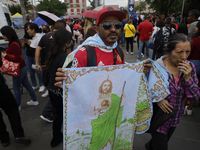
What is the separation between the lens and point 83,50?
54.7 inches

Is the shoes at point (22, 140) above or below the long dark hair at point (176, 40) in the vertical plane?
below

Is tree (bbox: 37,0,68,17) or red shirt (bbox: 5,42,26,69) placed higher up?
tree (bbox: 37,0,68,17)

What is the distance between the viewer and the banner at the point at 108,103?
1.25 meters

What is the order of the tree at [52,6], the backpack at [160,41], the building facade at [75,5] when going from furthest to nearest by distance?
1. the building facade at [75,5]
2. the tree at [52,6]
3. the backpack at [160,41]

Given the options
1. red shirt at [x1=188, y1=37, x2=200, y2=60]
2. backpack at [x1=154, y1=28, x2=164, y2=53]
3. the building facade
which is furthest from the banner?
the building facade

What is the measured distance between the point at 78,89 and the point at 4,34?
252cm

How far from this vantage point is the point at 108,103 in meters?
1.37

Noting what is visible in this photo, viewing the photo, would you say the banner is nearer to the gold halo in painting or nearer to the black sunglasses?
the gold halo in painting

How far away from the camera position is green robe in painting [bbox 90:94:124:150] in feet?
4.59

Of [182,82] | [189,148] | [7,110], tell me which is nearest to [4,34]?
[7,110]

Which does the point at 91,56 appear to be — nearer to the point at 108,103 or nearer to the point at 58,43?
the point at 108,103

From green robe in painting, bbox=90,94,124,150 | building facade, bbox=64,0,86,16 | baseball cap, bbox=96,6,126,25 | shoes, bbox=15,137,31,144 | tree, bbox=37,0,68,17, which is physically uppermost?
building facade, bbox=64,0,86,16

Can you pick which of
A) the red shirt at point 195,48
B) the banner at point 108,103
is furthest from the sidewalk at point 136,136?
the red shirt at point 195,48

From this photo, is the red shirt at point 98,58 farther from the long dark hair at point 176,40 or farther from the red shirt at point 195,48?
the red shirt at point 195,48
